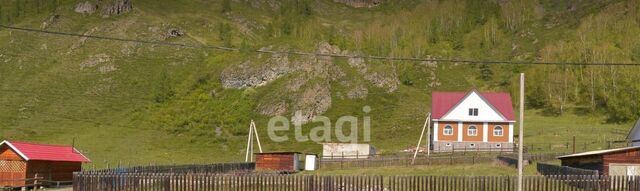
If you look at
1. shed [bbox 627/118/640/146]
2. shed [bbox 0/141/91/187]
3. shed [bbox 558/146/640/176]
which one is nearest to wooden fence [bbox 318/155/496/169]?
shed [bbox 627/118/640/146]

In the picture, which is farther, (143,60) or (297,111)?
(143,60)

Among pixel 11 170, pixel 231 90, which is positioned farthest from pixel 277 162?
pixel 231 90

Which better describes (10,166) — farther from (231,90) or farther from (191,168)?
(231,90)

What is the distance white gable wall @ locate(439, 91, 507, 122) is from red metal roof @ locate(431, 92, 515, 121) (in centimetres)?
57

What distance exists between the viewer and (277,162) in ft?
208

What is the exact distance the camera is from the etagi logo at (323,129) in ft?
335

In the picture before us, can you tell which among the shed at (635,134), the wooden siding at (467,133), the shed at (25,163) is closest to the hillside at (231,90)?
the wooden siding at (467,133)

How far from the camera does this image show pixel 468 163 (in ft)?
193

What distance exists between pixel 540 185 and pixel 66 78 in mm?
131180

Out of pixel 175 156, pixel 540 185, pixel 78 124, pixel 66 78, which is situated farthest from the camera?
pixel 66 78

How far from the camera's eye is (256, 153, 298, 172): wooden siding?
63.3m

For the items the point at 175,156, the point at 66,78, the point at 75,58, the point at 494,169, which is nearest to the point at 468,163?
the point at 494,169

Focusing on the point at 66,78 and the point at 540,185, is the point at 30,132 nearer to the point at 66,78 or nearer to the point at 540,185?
the point at 66,78

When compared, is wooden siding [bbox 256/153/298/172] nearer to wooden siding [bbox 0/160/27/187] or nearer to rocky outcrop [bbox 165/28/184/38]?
wooden siding [bbox 0/160/27/187]
